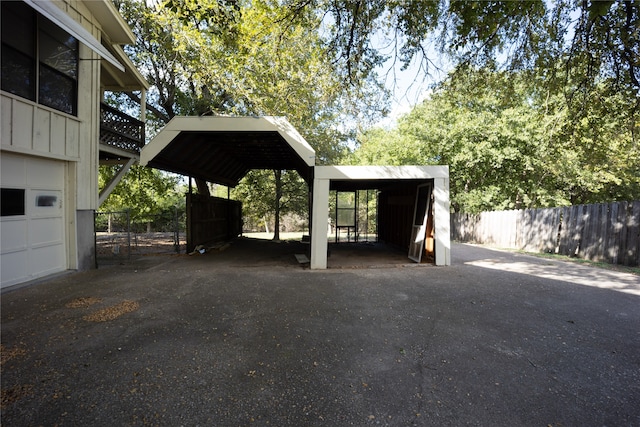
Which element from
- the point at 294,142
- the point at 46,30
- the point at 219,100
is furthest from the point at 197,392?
the point at 219,100

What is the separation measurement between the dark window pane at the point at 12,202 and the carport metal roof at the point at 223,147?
2.61m

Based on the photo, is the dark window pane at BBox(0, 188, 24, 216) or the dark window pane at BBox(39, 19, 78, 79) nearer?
the dark window pane at BBox(0, 188, 24, 216)

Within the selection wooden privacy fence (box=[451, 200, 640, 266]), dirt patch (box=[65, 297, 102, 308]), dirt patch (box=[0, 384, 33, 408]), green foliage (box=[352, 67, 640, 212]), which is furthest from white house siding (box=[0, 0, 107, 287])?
wooden privacy fence (box=[451, 200, 640, 266])

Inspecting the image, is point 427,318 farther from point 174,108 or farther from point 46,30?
point 174,108

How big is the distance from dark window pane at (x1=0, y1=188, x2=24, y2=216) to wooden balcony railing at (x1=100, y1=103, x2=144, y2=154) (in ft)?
9.37

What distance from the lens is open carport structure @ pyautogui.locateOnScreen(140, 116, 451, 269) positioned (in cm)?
772

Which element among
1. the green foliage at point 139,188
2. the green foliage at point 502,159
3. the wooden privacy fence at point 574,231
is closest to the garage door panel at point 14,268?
the green foliage at point 139,188

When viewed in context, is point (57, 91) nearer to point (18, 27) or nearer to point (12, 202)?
point (18, 27)

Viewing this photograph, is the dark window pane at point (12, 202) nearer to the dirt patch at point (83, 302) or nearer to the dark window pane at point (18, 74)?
the dark window pane at point (18, 74)

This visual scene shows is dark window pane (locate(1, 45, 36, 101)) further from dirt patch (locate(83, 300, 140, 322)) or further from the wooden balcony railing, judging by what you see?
dirt patch (locate(83, 300, 140, 322))

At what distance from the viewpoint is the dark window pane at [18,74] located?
5.27 metres

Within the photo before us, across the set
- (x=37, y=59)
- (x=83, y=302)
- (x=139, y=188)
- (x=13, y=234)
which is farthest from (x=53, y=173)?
(x=139, y=188)

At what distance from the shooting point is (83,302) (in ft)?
16.0

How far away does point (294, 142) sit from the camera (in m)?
7.66
